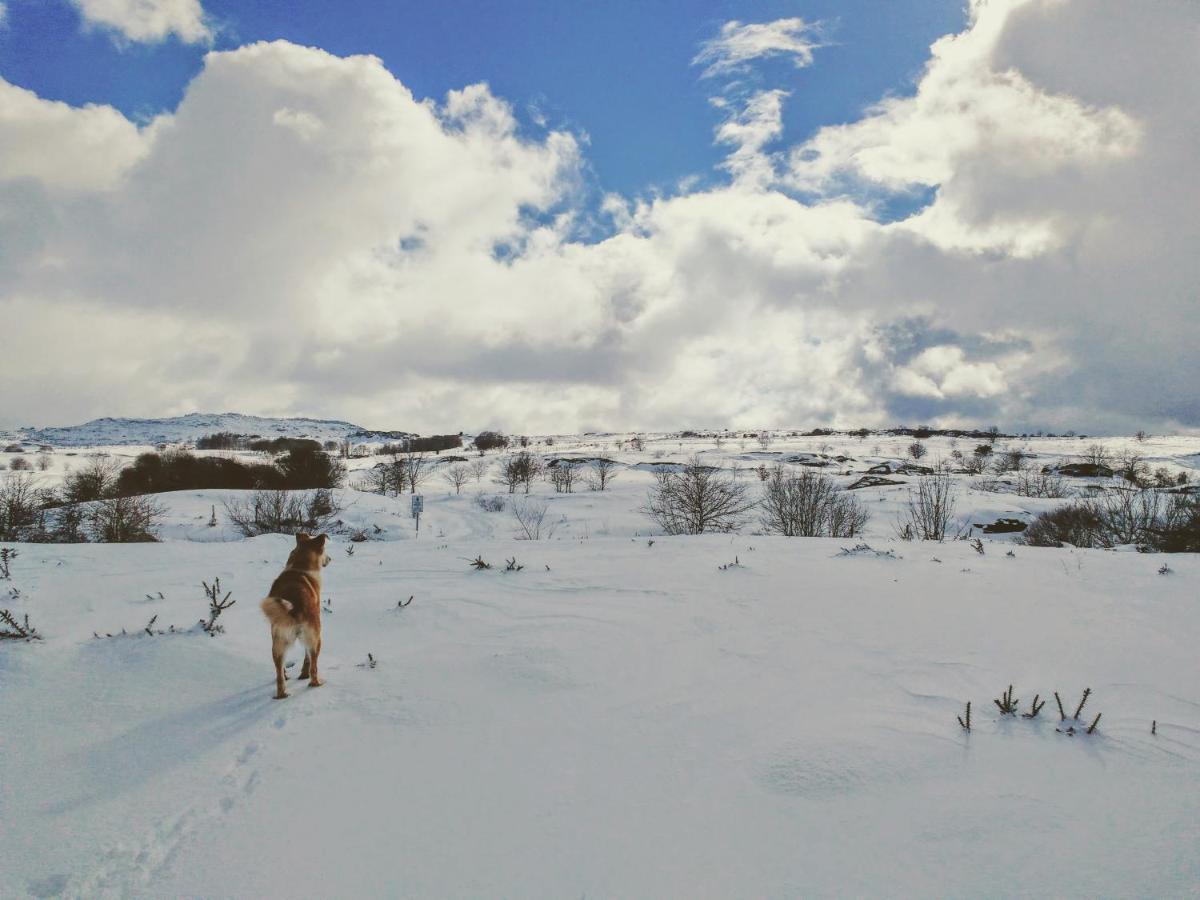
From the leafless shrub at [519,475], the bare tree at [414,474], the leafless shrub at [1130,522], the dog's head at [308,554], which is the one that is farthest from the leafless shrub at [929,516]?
the bare tree at [414,474]

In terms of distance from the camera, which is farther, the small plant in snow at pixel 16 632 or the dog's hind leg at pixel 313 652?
the small plant in snow at pixel 16 632

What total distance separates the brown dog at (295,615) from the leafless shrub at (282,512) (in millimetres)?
19003

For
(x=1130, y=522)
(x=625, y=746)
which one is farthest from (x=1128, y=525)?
(x=625, y=746)

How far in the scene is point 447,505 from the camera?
37.4 meters

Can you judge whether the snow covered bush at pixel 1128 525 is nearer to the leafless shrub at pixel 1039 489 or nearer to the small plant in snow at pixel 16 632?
the leafless shrub at pixel 1039 489

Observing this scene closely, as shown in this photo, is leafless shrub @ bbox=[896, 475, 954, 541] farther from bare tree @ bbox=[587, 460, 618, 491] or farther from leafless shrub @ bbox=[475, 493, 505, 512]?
bare tree @ bbox=[587, 460, 618, 491]

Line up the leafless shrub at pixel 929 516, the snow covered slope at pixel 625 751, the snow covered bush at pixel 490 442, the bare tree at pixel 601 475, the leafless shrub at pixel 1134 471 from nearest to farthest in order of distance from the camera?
1. the snow covered slope at pixel 625 751
2. the leafless shrub at pixel 929 516
3. the leafless shrub at pixel 1134 471
4. the bare tree at pixel 601 475
5. the snow covered bush at pixel 490 442

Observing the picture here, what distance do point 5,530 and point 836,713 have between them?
85.2 feet

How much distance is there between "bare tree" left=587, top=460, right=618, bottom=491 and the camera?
155 ft

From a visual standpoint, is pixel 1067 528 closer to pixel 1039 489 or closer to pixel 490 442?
pixel 1039 489

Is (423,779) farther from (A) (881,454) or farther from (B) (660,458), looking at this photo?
(A) (881,454)

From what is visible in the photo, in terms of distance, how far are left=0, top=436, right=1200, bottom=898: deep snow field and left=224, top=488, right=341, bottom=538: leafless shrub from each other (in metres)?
17.5

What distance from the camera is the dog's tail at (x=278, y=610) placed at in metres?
3.70

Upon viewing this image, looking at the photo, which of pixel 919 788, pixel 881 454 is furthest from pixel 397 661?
pixel 881 454
